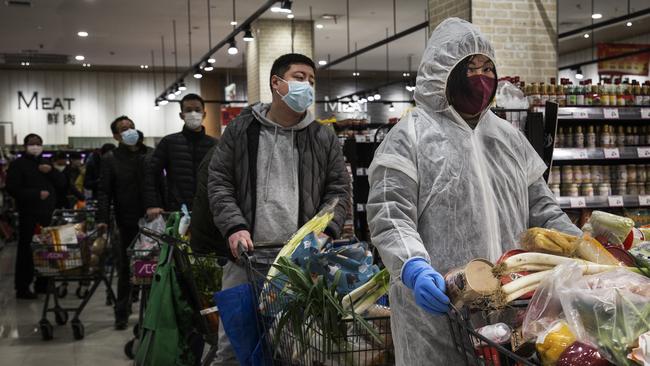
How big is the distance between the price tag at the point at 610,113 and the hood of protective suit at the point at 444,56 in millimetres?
3765

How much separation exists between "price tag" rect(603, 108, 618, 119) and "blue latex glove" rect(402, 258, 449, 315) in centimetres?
427

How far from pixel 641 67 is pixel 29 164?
1260cm

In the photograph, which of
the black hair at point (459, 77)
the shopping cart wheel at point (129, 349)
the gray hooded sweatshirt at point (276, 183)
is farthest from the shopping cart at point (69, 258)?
the black hair at point (459, 77)

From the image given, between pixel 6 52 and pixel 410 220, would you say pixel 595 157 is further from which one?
pixel 6 52

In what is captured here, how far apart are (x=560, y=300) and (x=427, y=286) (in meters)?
0.33

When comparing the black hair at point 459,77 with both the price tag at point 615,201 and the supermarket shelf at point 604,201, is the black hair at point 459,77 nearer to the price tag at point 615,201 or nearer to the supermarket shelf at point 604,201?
the supermarket shelf at point 604,201

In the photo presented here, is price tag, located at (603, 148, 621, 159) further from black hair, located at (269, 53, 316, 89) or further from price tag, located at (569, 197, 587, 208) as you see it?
black hair, located at (269, 53, 316, 89)

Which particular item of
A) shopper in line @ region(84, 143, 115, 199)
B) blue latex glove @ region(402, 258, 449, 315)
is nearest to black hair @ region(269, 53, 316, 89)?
blue latex glove @ region(402, 258, 449, 315)

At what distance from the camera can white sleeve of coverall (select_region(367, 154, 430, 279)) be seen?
217 cm

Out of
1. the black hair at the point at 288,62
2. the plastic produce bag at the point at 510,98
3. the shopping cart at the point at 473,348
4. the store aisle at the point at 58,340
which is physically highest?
the black hair at the point at 288,62

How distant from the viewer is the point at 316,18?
632 inches

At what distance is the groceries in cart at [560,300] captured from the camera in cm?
154

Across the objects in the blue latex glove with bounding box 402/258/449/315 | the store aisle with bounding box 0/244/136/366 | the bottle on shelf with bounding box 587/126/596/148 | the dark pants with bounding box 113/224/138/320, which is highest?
the bottle on shelf with bounding box 587/126/596/148

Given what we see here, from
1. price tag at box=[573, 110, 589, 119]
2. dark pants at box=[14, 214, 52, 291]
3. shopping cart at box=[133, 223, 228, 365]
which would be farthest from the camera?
dark pants at box=[14, 214, 52, 291]
